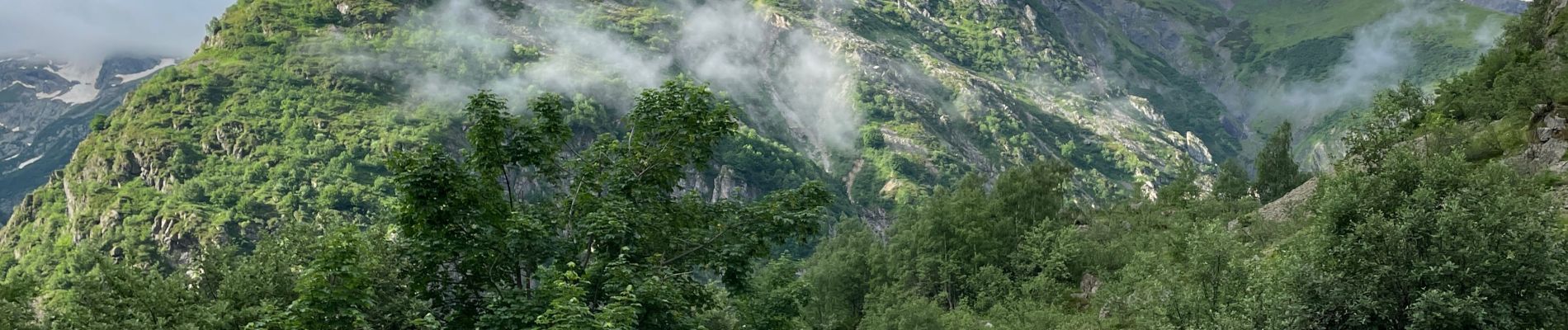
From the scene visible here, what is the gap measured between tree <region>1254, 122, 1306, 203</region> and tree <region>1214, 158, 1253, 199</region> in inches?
92.2

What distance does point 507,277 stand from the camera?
20.2 m

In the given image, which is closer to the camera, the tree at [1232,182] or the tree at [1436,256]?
the tree at [1436,256]

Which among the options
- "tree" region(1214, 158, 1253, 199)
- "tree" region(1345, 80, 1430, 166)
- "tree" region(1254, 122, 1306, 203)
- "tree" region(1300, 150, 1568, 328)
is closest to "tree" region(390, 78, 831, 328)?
Result: "tree" region(1300, 150, 1568, 328)

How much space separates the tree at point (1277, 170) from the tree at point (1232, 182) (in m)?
2.34

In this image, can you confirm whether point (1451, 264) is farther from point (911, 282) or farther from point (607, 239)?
point (911, 282)

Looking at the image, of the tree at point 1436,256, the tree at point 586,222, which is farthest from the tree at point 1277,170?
the tree at point 586,222

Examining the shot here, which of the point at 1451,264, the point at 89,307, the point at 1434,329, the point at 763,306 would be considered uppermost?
the point at 1451,264

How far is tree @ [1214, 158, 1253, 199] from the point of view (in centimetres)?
11331

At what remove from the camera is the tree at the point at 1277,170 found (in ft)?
352

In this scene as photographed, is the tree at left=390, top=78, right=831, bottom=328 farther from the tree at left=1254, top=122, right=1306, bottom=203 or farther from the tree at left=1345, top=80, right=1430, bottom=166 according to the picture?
the tree at left=1254, top=122, right=1306, bottom=203

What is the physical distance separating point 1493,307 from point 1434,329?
3.76 feet

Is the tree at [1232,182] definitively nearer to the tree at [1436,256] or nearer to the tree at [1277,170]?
the tree at [1277,170]

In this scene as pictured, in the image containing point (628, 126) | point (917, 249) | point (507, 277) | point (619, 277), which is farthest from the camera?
point (917, 249)

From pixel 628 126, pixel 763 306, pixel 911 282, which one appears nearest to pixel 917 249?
pixel 911 282
